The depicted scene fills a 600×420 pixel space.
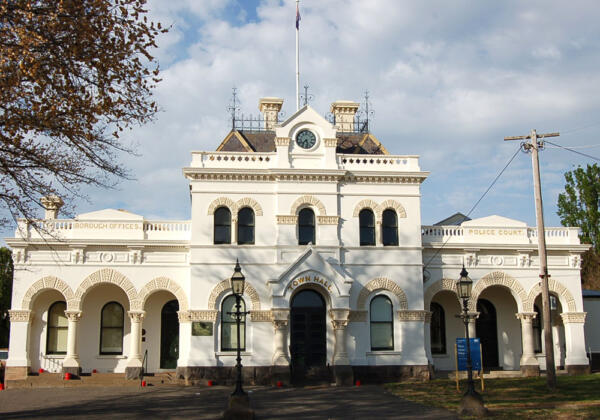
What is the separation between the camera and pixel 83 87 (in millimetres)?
12266

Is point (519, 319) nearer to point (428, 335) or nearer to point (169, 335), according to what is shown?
point (428, 335)

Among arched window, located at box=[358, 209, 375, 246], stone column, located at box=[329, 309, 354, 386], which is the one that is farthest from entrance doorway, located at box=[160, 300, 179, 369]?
arched window, located at box=[358, 209, 375, 246]

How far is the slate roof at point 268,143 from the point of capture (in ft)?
97.7

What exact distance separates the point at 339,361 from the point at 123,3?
1625 centimetres

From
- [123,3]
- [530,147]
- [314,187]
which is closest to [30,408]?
[123,3]

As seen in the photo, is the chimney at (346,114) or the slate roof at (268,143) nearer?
the slate roof at (268,143)

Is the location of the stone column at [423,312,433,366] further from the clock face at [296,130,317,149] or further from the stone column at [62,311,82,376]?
the stone column at [62,311,82,376]

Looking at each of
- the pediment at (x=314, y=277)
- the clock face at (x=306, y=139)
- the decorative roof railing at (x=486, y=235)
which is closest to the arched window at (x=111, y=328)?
the pediment at (x=314, y=277)

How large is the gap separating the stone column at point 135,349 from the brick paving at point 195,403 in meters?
1.85

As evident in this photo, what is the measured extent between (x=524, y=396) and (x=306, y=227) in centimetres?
1033

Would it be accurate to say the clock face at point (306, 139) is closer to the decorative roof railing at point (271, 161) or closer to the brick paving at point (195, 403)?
the decorative roof railing at point (271, 161)

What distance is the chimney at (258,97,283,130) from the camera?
105 ft

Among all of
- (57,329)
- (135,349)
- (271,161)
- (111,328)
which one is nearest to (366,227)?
(271,161)

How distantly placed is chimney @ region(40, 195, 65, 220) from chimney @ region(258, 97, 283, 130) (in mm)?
10850
